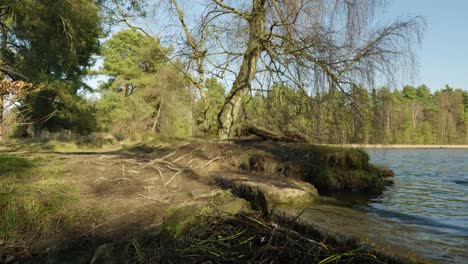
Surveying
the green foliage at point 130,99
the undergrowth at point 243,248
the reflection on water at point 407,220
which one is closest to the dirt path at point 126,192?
the undergrowth at point 243,248

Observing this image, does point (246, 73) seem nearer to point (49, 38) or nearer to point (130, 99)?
point (49, 38)

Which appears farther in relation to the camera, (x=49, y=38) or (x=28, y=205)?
(x=49, y=38)

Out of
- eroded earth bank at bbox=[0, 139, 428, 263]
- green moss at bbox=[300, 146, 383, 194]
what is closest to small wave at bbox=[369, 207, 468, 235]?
eroded earth bank at bbox=[0, 139, 428, 263]

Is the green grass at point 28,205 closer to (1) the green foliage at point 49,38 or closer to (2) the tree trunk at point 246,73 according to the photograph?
(1) the green foliage at point 49,38

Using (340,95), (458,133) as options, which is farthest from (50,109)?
(458,133)

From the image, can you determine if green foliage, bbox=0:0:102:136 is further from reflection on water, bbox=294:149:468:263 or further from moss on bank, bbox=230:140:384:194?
reflection on water, bbox=294:149:468:263

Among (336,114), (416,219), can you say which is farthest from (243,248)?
(336,114)

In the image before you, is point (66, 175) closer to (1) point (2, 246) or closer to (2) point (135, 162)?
(2) point (135, 162)

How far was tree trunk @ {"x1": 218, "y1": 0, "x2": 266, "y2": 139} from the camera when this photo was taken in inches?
350

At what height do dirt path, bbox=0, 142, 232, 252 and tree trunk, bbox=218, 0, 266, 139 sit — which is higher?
tree trunk, bbox=218, 0, 266, 139

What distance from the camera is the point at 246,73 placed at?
9.77 meters

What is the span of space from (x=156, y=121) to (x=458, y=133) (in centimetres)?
5445

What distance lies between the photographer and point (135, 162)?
704 cm

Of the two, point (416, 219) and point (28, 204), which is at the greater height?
point (28, 204)
